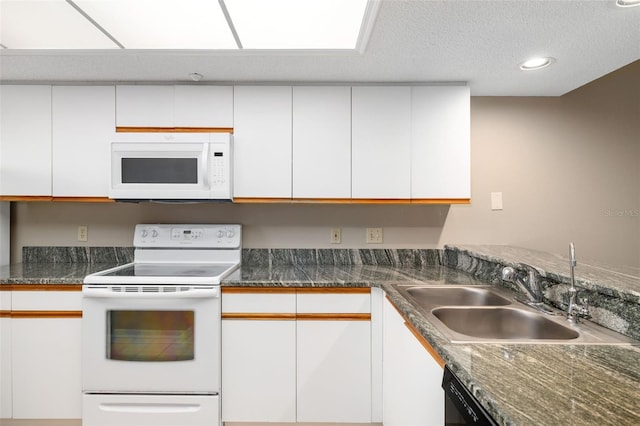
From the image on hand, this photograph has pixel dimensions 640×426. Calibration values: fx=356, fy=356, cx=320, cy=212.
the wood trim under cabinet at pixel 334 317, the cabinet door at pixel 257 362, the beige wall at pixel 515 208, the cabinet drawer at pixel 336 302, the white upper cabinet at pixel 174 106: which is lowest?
the cabinet door at pixel 257 362

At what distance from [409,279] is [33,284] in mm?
2051

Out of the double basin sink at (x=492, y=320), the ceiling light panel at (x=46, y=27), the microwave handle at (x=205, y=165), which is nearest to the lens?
the double basin sink at (x=492, y=320)

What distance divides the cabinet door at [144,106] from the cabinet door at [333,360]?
1388mm

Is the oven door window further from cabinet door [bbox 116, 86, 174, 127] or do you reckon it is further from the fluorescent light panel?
the fluorescent light panel

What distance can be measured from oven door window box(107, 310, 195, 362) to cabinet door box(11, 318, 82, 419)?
0.77ft

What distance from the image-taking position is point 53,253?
98.8 inches

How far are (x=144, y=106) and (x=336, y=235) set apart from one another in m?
1.50

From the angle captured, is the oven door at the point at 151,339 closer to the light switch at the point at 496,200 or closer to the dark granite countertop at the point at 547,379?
the dark granite countertop at the point at 547,379

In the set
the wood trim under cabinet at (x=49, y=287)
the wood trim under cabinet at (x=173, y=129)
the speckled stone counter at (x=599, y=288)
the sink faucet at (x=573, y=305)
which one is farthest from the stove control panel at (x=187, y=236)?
the sink faucet at (x=573, y=305)

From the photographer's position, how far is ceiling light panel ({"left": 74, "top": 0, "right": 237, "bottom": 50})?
61.3 inches

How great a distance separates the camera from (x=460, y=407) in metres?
0.84

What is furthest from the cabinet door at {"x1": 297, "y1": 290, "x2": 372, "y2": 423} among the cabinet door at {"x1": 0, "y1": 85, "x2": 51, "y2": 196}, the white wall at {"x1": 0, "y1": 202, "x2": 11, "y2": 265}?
the white wall at {"x1": 0, "y1": 202, "x2": 11, "y2": 265}

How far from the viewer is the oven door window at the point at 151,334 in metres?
1.86

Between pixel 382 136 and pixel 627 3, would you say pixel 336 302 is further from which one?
pixel 627 3
